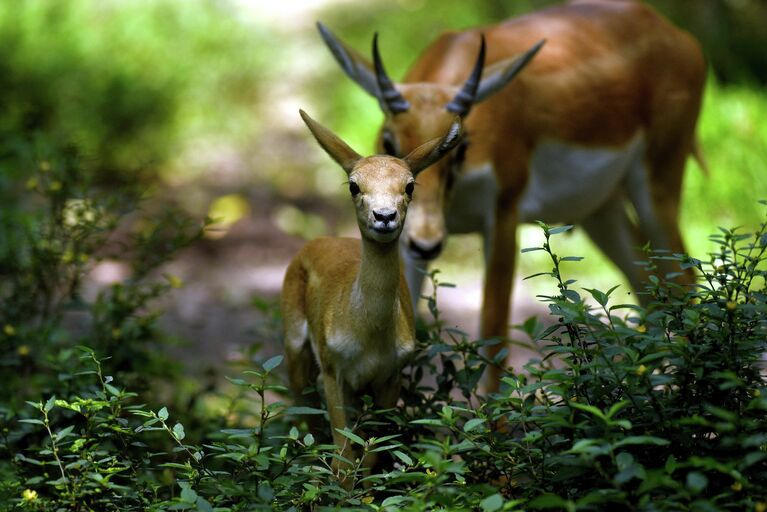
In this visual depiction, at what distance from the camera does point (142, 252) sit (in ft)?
16.0

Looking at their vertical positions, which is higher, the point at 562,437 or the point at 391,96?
the point at 391,96

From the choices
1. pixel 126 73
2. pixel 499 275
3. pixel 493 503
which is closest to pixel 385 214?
pixel 493 503

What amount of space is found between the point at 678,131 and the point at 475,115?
1.54m

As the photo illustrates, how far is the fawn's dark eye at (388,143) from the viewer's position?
5035 mm

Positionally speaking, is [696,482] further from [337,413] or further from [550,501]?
[337,413]

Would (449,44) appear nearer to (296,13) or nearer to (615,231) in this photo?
(615,231)

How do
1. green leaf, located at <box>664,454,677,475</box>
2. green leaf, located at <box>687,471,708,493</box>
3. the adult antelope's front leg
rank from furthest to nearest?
the adult antelope's front leg < green leaf, located at <box>664,454,677,475</box> < green leaf, located at <box>687,471,708,493</box>

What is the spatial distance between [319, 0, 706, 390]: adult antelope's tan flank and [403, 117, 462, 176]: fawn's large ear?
1.15 m

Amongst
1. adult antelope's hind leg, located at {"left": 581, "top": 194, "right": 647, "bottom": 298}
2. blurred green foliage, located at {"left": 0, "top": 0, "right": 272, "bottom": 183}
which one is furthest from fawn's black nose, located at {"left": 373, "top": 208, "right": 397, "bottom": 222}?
blurred green foliage, located at {"left": 0, "top": 0, "right": 272, "bottom": 183}

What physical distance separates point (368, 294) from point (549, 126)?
2721 millimetres

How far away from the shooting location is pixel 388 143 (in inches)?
201

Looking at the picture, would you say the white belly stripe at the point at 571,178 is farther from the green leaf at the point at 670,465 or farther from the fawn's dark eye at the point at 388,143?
the green leaf at the point at 670,465

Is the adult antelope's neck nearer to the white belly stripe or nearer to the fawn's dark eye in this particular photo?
the fawn's dark eye

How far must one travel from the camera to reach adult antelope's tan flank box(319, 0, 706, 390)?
198 inches
